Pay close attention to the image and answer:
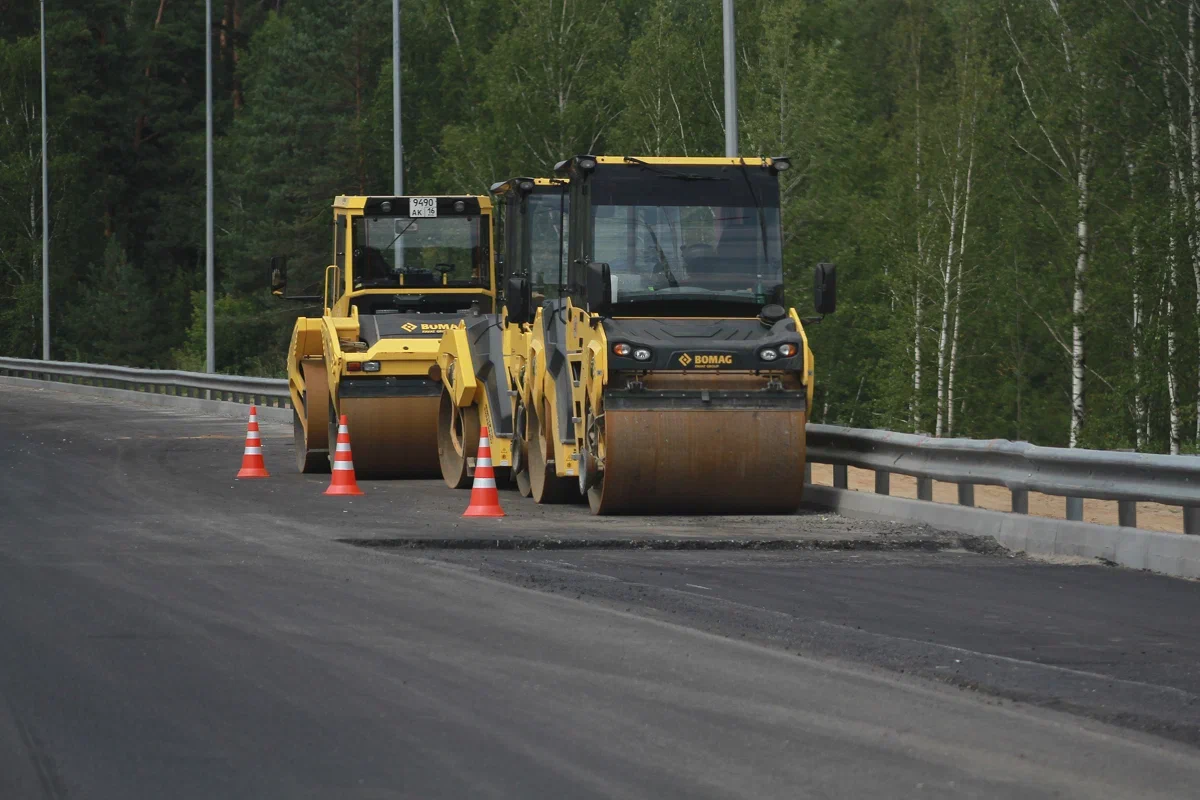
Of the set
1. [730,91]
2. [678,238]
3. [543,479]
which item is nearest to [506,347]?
[543,479]

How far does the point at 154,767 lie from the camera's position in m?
6.20

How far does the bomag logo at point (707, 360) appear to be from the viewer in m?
14.7

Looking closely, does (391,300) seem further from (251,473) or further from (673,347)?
(673,347)

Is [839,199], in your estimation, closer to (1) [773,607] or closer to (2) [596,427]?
(2) [596,427]

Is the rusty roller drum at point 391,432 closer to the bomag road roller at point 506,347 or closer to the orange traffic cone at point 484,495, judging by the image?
the bomag road roller at point 506,347

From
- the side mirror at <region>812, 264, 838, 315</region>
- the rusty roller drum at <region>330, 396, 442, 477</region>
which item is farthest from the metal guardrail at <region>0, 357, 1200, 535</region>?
the rusty roller drum at <region>330, 396, 442, 477</region>

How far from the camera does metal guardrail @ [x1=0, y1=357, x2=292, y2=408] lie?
32250 mm

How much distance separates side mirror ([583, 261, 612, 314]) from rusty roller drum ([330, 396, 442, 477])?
4563 millimetres

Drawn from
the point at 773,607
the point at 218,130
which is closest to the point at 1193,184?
the point at 773,607

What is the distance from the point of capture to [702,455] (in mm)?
14602

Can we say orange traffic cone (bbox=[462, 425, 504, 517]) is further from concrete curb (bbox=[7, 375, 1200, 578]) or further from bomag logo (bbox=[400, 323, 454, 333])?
bomag logo (bbox=[400, 323, 454, 333])

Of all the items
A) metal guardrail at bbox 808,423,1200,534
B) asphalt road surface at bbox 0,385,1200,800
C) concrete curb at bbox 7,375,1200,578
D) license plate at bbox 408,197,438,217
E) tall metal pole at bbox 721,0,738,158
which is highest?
tall metal pole at bbox 721,0,738,158

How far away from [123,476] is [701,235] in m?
6.90

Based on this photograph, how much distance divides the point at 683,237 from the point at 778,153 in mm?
31436
